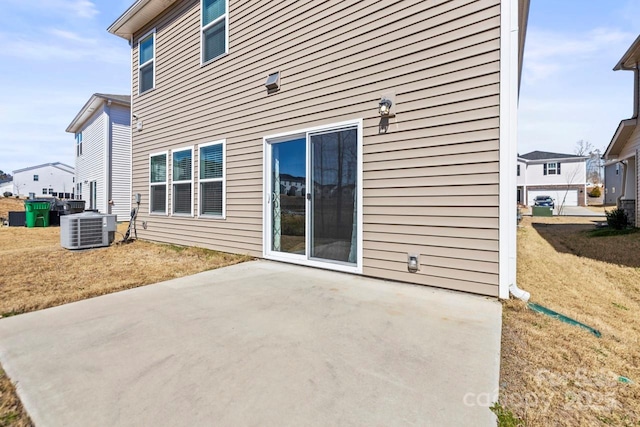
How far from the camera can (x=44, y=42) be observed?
8219 mm

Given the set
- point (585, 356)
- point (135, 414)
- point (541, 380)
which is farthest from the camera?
point (585, 356)

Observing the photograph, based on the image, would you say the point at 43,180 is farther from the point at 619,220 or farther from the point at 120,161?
the point at 619,220

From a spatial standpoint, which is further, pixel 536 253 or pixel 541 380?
pixel 536 253

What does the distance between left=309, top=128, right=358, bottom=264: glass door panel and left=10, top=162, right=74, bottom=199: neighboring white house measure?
42630 mm

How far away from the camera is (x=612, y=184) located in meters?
24.7

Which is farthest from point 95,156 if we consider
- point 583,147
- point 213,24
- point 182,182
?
point 583,147

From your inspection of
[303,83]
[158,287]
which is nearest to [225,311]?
[158,287]

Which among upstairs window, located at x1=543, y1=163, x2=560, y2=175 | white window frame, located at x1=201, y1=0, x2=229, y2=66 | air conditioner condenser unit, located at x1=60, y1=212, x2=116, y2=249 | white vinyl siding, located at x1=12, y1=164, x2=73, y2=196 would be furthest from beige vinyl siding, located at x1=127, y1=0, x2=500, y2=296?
white vinyl siding, located at x1=12, y1=164, x2=73, y2=196

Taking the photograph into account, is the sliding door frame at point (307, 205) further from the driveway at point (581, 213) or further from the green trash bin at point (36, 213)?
the driveway at point (581, 213)

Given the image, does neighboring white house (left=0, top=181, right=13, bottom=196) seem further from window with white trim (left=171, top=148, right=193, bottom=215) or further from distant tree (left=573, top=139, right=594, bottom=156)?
distant tree (left=573, top=139, right=594, bottom=156)

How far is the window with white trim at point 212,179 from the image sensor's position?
5598 millimetres

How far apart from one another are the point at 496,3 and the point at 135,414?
4091mm

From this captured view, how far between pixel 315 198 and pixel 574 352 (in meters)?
3.04

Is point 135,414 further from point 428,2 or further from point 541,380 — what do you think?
point 428,2
